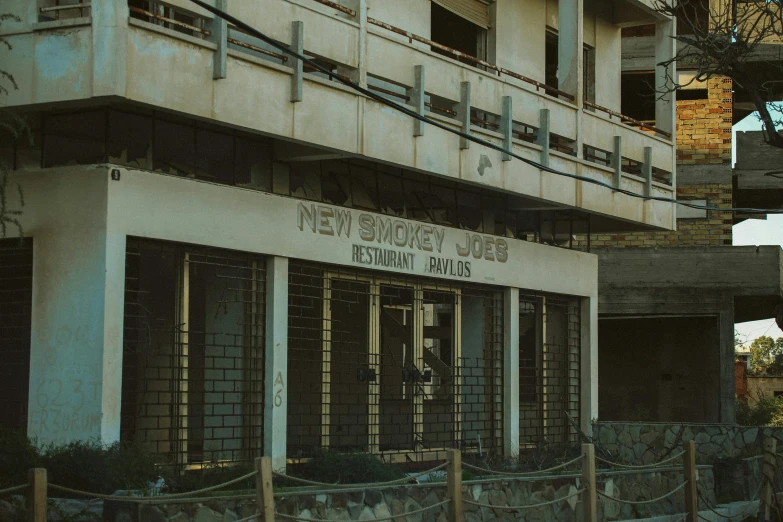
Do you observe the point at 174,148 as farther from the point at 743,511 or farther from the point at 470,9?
the point at 743,511

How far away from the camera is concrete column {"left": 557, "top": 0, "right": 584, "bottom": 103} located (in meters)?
20.8

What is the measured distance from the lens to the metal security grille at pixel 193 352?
45.8 ft

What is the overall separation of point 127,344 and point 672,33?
44.3 feet

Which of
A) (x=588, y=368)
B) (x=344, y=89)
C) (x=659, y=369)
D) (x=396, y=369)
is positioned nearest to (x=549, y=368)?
(x=588, y=368)

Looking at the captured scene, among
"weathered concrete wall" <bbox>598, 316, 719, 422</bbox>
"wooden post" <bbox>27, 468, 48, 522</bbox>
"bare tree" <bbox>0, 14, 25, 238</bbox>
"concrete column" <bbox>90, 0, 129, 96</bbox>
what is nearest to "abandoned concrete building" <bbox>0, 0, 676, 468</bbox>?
"concrete column" <bbox>90, 0, 129, 96</bbox>

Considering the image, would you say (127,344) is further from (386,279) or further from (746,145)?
(746,145)

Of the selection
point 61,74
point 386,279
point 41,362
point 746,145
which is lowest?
point 41,362

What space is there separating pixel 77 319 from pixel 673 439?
1173 centimetres

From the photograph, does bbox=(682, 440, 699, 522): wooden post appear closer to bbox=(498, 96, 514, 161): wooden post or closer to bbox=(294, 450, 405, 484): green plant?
bbox=(294, 450, 405, 484): green plant

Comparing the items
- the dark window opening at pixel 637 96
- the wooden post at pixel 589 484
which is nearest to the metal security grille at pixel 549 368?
the wooden post at pixel 589 484

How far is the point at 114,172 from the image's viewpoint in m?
13.2

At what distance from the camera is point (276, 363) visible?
15.4m

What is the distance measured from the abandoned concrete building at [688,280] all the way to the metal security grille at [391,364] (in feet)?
33.1

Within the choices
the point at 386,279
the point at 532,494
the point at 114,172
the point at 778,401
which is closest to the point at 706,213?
the point at 778,401
